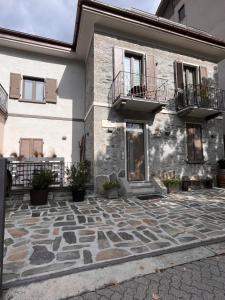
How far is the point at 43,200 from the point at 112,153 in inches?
120

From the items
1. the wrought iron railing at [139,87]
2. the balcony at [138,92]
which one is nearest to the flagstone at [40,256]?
the balcony at [138,92]

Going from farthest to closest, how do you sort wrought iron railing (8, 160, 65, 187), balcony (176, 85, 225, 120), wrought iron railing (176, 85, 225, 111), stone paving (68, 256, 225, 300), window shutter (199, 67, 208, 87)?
window shutter (199, 67, 208, 87) → wrought iron railing (176, 85, 225, 111) → balcony (176, 85, 225, 120) → wrought iron railing (8, 160, 65, 187) → stone paving (68, 256, 225, 300)

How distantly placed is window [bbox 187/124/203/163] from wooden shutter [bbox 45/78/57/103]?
6.67 metres

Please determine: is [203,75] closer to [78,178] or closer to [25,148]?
[78,178]

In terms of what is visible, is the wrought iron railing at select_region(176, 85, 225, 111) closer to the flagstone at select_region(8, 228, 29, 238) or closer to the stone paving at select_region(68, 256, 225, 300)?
the stone paving at select_region(68, 256, 225, 300)

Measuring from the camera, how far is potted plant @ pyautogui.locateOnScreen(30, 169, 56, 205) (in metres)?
5.75

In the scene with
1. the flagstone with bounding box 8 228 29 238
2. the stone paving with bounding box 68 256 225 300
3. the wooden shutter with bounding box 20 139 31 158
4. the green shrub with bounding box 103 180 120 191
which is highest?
the wooden shutter with bounding box 20 139 31 158

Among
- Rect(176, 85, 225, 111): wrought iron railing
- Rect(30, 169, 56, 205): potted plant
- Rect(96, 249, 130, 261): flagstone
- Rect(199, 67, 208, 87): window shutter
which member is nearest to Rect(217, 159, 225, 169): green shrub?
Rect(176, 85, 225, 111): wrought iron railing

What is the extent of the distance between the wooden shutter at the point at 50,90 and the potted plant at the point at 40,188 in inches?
185

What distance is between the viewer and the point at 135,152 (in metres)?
8.10

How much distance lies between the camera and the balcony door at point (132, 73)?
8.18 m

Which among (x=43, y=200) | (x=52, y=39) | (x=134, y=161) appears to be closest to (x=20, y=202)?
(x=43, y=200)

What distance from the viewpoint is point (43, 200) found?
229 inches

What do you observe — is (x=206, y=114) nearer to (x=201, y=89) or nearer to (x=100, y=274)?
(x=201, y=89)
